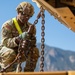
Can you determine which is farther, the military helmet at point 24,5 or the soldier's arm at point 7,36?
the military helmet at point 24,5

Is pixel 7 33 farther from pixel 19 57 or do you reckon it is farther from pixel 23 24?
pixel 19 57

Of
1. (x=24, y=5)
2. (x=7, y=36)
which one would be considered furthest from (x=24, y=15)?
(x=7, y=36)

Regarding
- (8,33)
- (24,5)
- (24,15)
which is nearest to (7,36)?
(8,33)

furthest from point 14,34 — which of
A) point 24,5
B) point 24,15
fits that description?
point 24,5

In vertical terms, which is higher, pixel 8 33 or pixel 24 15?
pixel 24 15

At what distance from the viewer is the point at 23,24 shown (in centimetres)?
802

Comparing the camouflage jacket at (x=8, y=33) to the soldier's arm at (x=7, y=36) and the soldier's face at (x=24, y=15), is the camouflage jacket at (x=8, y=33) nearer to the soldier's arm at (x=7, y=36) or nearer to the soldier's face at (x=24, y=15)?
the soldier's arm at (x=7, y=36)

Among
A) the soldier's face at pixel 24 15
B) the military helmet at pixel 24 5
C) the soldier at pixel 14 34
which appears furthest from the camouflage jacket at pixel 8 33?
the military helmet at pixel 24 5

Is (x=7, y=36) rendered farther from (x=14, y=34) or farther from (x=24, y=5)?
(x=24, y=5)

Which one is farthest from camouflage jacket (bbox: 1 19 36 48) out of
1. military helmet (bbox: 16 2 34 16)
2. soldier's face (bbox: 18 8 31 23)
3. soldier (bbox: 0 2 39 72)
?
military helmet (bbox: 16 2 34 16)

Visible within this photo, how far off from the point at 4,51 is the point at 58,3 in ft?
13.6

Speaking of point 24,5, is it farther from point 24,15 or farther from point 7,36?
point 7,36

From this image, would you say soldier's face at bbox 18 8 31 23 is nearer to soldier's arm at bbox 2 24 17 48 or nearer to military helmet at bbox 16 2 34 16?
military helmet at bbox 16 2 34 16

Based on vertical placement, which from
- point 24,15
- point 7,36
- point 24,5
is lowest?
point 7,36
